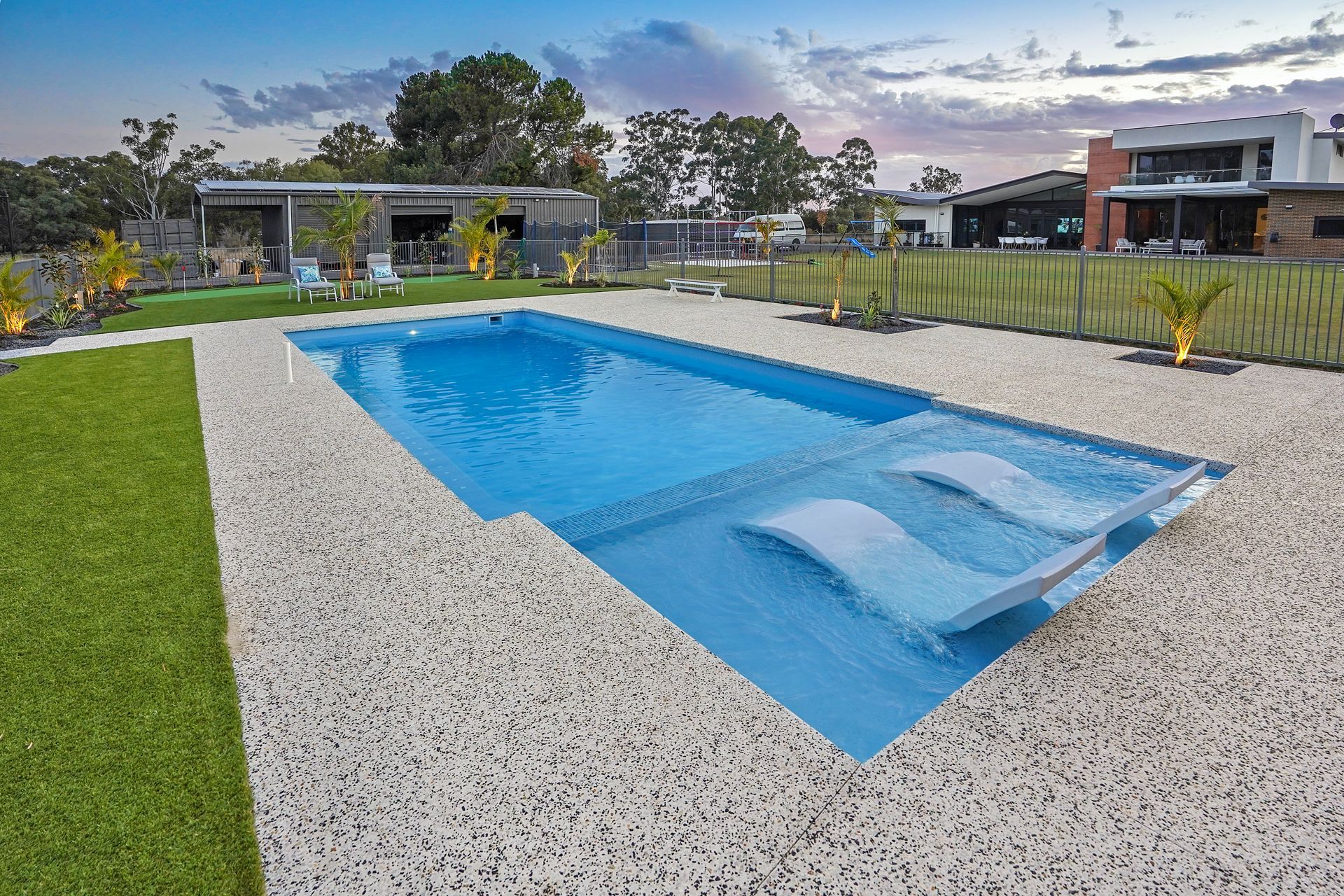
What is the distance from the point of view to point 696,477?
20.3 feet

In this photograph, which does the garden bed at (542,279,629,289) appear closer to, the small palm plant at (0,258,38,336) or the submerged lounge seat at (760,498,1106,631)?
the small palm plant at (0,258,38,336)

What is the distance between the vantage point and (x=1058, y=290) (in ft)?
55.4

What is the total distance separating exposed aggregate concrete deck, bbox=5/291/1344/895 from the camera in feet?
6.67

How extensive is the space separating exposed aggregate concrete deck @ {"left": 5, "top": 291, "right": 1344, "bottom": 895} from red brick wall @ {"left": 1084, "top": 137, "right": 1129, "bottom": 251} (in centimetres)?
3895

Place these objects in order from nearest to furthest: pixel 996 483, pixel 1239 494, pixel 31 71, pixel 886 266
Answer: pixel 1239 494
pixel 996 483
pixel 886 266
pixel 31 71

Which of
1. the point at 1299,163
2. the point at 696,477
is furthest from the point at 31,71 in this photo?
the point at 1299,163

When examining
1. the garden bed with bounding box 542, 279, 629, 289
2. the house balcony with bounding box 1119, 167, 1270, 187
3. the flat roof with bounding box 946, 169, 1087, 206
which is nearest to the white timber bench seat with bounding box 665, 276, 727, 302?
the garden bed with bounding box 542, 279, 629, 289

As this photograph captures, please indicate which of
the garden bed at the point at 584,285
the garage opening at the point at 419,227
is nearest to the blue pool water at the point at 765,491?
the garden bed at the point at 584,285

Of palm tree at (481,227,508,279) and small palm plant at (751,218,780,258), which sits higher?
small palm plant at (751,218,780,258)

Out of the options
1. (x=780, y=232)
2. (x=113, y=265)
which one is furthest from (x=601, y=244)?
(x=780, y=232)

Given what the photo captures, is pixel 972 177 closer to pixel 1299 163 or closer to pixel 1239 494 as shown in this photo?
pixel 1299 163

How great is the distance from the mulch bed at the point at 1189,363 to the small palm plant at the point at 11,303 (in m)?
15.0

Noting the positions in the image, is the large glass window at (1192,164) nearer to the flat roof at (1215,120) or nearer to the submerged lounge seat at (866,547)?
the flat roof at (1215,120)

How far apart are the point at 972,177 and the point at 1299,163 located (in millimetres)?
17101
